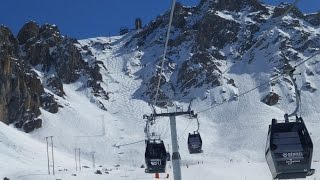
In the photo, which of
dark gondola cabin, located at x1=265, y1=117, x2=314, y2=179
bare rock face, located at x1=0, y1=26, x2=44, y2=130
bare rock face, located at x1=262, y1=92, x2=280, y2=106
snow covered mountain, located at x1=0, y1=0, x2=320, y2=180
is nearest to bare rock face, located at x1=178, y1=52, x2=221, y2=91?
snow covered mountain, located at x1=0, y1=0, x2=320, y2=180

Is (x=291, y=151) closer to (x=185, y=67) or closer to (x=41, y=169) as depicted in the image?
(x=41, y=169)

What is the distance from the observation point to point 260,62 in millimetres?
186500

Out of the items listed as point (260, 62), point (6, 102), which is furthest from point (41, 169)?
point (260, 62)

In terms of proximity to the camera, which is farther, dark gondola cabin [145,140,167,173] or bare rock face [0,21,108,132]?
bare rock face [0,21,108,132]

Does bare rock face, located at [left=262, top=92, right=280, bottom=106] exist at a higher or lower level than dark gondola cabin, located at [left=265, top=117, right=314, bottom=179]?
higher

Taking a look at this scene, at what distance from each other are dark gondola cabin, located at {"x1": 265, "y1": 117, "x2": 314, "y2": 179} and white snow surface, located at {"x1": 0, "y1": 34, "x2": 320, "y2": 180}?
47.9m

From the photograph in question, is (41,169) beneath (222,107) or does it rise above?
beneath

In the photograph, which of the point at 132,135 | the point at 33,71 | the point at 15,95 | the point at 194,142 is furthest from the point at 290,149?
the point at 33,71

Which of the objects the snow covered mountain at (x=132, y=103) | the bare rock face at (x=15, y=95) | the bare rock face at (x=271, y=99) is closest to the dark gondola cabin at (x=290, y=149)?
the snow covered mountain at (x=132, y=103)

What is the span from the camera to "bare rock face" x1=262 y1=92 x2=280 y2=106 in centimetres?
15500

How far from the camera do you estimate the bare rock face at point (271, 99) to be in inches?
6102

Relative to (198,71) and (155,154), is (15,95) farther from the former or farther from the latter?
(155,154)

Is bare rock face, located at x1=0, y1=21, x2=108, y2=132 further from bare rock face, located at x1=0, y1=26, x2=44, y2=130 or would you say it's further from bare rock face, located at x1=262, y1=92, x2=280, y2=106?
bare rock face, located at x1=262, y1=92, x2=280, y2=106

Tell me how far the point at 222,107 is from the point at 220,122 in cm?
1135
